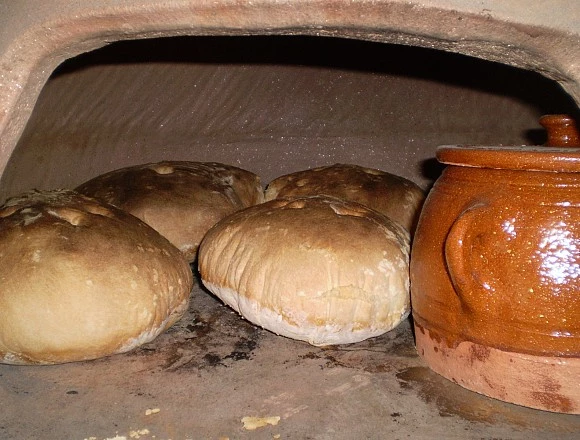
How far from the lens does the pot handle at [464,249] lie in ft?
4.40

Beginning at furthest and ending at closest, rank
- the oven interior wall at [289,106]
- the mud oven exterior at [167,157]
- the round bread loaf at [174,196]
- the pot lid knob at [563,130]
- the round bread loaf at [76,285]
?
the oven interior wall at [289,106]
the round bread loaf at [174,196]
the pot lid knob at [563,130]
the round bread loaf at [76,285]
the mud oven exterior at [167,157]

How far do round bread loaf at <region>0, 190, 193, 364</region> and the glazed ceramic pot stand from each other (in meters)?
0.77

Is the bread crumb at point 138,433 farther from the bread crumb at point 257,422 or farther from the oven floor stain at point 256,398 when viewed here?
the bread crumb at point 257,422

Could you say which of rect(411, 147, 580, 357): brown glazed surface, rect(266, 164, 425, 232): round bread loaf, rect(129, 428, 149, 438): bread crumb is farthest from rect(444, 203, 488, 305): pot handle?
rect(266, 164, 425, 232): round bread loaf

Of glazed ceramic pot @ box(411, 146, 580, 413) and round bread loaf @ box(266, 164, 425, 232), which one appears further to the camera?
round bread loaf @ box(266, 164, 425, 232)

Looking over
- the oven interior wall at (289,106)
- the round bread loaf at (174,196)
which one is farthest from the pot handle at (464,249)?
the oven interior wall at (289,106)

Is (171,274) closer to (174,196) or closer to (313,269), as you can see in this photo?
(313,269)

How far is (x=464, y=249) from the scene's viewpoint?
1345 mm

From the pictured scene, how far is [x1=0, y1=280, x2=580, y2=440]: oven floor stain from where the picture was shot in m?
1.30

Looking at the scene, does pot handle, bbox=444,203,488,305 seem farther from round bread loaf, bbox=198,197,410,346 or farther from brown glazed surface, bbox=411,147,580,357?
round bread loaf, bbox=198,197,410,346

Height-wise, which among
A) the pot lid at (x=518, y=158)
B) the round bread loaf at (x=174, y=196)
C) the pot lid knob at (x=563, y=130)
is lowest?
the round bread loaf at (x=174, y=196)

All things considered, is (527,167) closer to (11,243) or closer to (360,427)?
(360,427)

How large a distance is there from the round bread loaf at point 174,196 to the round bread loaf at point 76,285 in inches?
17.9

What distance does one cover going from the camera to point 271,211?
Result: 1825 mm
